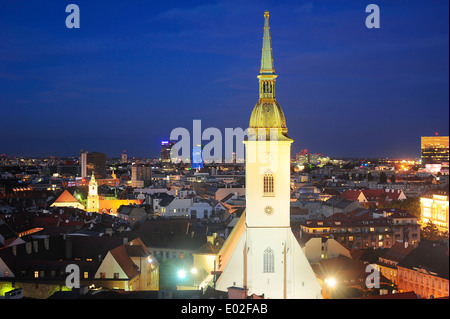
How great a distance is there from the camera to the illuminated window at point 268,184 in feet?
68.5

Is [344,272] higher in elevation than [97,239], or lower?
lower

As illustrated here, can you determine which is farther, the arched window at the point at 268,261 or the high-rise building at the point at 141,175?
the high-rise building at the point at 141,175

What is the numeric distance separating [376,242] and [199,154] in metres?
115

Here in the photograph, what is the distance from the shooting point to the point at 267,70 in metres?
20.0

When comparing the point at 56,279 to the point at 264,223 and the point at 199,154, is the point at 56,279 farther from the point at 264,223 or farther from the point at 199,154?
the point at 199,154

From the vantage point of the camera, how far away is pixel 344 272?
30328 millimetres

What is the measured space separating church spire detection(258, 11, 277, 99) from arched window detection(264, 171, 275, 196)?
10.2 ft

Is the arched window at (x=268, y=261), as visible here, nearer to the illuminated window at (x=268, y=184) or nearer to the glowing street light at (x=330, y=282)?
the illuminated window at (x=268, y=184)

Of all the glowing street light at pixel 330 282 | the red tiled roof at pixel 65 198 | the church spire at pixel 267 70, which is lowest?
the glowing street light at pixel 330 282

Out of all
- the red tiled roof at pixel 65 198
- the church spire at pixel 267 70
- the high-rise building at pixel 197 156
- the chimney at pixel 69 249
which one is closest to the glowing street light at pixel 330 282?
the church spire at pixel 267 70

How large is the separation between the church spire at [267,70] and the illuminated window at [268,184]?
310cm

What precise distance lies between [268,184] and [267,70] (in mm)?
4455
